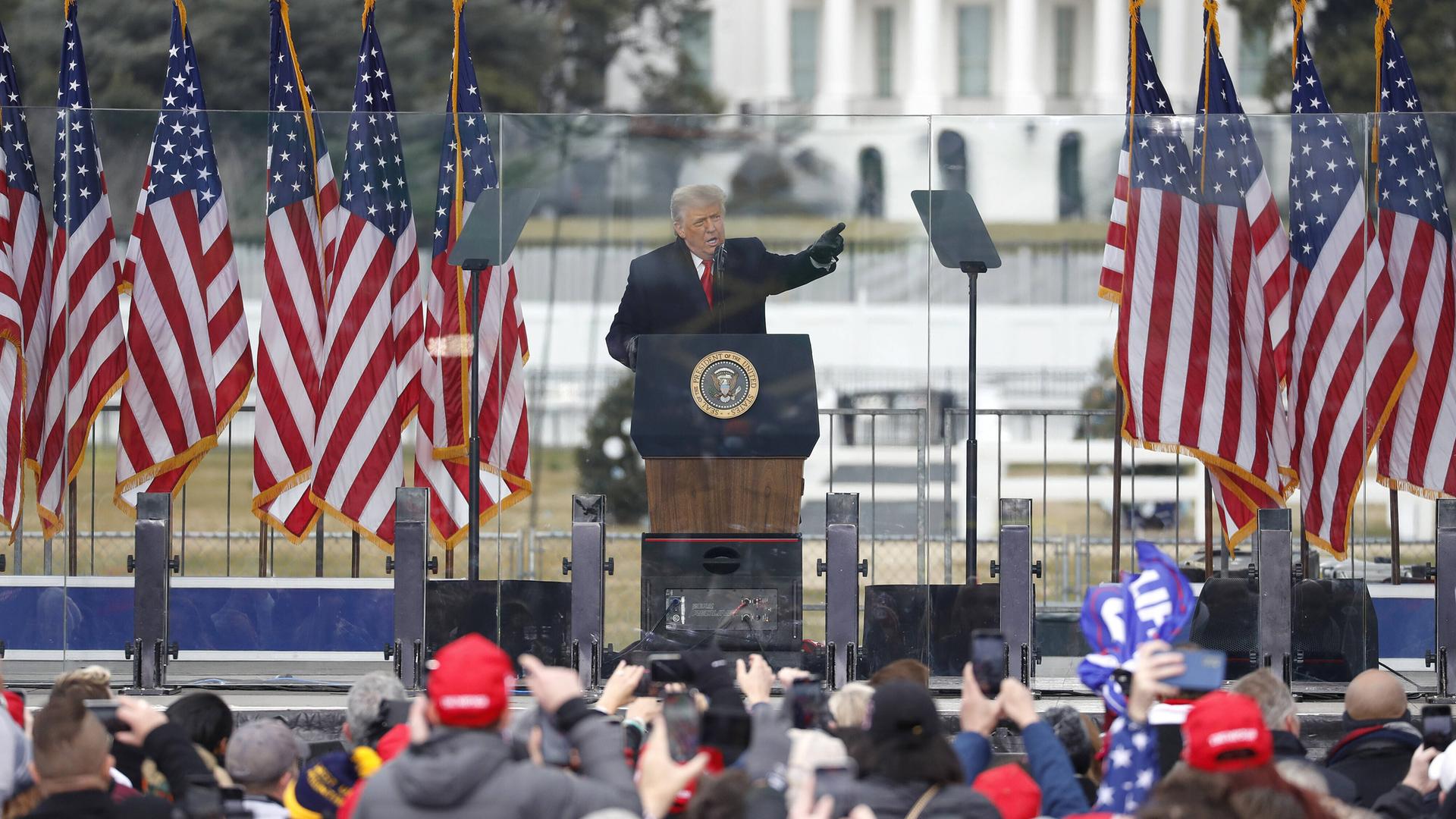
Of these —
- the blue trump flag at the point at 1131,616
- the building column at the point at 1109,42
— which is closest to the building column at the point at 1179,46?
the building column at the point at 1109,42

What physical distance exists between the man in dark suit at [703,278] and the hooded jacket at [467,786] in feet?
20.1

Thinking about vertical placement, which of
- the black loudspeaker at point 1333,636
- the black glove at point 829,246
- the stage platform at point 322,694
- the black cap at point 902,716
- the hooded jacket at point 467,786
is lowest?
the stage platform at point 322,694

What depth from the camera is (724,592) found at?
1061 cm

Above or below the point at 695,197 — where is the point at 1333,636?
below

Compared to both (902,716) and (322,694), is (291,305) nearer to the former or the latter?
(322,694)

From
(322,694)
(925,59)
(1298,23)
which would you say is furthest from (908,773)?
(925,59)

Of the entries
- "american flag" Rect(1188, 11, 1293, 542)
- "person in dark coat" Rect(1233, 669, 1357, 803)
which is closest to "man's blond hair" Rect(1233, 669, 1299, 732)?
"person in dark coat" Rect(1233, 669, 1357, 803)

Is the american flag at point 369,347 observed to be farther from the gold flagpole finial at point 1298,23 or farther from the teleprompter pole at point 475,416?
the gold flagpole finial at point 1298,23

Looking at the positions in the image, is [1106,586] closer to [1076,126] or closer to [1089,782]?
[1089,782]

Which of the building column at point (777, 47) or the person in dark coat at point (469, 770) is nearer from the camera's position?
the person in dark coat at point (469, 770)

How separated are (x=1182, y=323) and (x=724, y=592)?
2.93 m

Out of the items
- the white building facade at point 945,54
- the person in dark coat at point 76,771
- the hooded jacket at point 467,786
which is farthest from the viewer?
the white building facade at point 945,54

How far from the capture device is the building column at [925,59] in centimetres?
6209

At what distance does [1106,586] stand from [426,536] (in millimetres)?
4943
